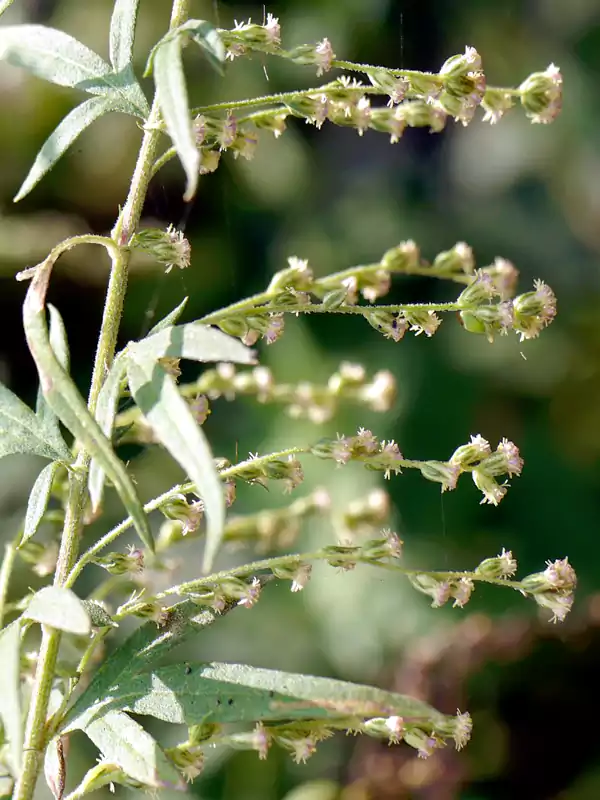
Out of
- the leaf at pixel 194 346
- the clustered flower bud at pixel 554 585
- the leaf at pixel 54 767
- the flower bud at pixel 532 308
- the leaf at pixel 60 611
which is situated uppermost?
the leaf at pixel 194 346

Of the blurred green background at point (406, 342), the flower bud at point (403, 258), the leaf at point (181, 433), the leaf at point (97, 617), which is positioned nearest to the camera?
the leaf at point (181, 433)

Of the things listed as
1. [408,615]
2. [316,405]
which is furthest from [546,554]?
[316,405]

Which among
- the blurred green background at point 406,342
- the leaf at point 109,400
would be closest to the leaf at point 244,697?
the leaf at point 109,400

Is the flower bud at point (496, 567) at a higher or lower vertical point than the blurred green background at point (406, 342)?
higher

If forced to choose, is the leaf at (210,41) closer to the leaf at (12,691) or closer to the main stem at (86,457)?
the main stem at (86,457)

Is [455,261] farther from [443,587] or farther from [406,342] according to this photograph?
[406,342]

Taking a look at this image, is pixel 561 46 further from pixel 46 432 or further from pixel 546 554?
pixel 46 432

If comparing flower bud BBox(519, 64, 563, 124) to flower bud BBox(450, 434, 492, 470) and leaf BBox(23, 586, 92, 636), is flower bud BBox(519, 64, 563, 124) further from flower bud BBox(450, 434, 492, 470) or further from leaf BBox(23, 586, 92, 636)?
leaf BBox(23, 586, 92, 636)
